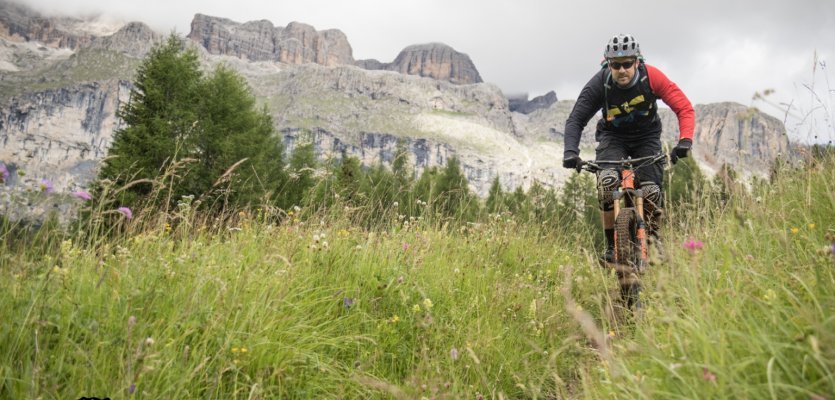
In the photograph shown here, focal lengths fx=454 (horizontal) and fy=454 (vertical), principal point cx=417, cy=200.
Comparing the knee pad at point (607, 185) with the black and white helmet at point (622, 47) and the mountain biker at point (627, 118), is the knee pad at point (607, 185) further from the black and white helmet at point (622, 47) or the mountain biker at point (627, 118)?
the black and white helmet at point (622, 47)

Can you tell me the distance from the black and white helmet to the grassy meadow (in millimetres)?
1930

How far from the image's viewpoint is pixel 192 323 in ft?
7.30

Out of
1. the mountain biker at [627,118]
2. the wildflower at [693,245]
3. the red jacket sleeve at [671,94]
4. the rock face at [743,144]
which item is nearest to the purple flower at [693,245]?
the wildflower at [693,245]

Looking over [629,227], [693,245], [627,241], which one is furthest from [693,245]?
[629,227]

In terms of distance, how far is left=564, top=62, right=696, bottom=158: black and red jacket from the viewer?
17.1ft

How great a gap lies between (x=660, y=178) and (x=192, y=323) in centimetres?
499

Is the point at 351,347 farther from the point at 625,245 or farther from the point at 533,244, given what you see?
the point at 533,244

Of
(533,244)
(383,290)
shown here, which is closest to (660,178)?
(533,244)

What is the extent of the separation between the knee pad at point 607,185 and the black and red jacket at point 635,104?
42cm

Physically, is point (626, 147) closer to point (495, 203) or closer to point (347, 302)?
point (495, 203)

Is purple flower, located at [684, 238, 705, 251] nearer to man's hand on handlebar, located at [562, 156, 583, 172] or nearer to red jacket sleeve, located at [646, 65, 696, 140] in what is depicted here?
man's hand on handlebar, located at [562, 156, 583, 172]

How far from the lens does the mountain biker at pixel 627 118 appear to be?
4941 millimetres

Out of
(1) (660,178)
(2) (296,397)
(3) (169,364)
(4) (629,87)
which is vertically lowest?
(2) (296,397)

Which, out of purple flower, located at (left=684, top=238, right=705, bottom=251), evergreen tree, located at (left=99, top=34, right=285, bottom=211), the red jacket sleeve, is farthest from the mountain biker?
evergreen tree, located at (left=99, top=34, right=285, bottom=211)
